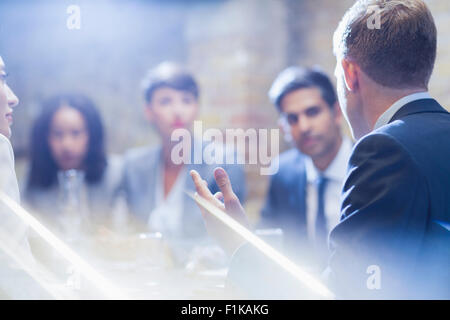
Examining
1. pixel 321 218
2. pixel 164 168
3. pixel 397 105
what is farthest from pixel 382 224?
pixel 164 168

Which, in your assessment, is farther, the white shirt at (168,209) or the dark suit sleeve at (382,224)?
the white shirt at (168,209)

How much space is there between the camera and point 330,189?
78.2 inches

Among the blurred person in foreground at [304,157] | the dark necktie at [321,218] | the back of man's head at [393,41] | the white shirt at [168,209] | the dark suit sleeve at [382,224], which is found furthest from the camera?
the white shirt at [168,209]

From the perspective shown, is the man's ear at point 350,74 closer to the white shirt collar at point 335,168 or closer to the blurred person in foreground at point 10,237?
the blurred person in foreground at point 10,237

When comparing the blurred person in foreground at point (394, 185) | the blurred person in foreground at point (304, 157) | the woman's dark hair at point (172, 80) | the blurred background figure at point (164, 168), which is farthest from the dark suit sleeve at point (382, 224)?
the woman's dark hair at point (172, 80)

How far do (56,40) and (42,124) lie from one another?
1.18 meters

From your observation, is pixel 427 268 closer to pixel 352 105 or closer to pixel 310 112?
pixel 352 105

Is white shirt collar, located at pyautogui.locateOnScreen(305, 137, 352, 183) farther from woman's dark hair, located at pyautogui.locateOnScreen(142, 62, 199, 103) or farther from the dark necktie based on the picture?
woman's dark hair, located at pyautogui.locateOnScreen(142, 62, 199, 103)

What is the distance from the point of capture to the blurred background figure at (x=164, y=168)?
228cm

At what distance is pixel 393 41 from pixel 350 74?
9 cm

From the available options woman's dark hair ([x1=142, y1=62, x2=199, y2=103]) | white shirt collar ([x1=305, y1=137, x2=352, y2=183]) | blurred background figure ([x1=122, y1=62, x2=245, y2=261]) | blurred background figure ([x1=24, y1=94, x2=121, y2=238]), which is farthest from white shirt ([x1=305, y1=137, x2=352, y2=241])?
blurred background figure ([x1=24, y1=94, x2=121, y2=238])

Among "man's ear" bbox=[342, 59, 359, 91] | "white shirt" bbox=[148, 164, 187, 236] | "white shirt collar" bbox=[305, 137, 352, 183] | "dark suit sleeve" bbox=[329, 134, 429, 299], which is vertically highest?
"man's ear" bbox=[342, 59, 359, 91]

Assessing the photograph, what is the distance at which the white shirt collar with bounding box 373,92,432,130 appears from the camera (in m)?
0.97

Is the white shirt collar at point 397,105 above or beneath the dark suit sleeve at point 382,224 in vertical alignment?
above
